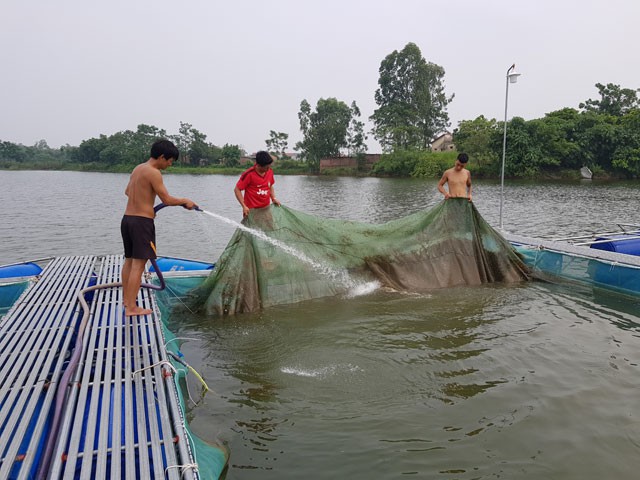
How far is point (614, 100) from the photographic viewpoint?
181 feet

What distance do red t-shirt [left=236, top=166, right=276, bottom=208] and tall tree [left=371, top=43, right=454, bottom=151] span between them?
59546 mm

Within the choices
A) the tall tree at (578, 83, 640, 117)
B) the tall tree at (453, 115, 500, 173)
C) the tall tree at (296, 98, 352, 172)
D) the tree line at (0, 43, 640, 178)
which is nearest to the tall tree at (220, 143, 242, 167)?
A: the tree line at (0, 43, 640, 178)

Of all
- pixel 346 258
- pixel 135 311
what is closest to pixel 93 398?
pixel 135 311

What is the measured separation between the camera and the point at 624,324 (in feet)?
20.4

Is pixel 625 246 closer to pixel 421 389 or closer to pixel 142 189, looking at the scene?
pixel 421 389

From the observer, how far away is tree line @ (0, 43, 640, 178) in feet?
142

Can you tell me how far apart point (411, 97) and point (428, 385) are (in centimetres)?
6990

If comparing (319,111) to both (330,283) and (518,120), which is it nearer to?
(518,120)

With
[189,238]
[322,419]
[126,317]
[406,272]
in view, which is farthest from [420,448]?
[189,238]

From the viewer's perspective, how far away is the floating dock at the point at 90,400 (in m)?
2.28

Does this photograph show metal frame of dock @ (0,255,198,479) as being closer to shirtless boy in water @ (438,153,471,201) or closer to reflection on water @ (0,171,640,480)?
reflection on water @ (0,171,640,480)

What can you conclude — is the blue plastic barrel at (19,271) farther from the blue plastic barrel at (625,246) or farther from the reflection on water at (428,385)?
the blue plastic barrel at (625,246)

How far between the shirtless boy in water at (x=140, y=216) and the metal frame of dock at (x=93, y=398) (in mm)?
356

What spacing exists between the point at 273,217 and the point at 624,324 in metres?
5.42
